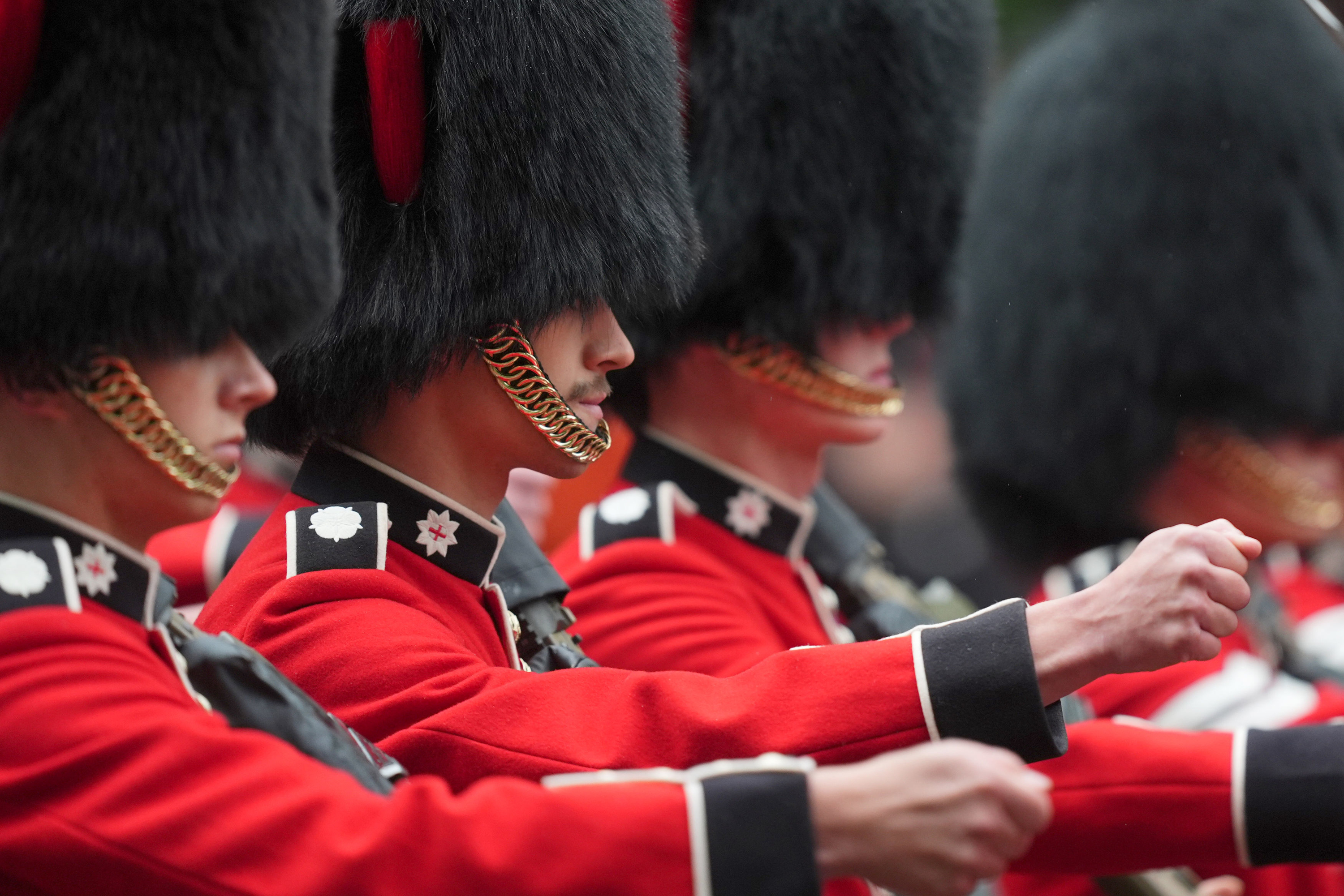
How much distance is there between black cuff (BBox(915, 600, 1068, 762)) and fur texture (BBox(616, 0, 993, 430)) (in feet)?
4.09

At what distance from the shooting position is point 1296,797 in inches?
84.0

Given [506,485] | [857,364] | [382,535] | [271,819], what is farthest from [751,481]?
[271,819]

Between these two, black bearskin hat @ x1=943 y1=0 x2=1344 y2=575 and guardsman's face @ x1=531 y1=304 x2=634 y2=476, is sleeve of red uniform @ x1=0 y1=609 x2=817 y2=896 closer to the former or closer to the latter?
guardsman's face @ x1=531 y1=304 x2=634 y2=476

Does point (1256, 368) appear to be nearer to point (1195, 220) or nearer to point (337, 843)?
point (1195, 220)

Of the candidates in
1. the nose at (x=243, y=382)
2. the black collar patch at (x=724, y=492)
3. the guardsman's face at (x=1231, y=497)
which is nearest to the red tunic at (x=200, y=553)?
the black collar patch at (x=724, y=492)

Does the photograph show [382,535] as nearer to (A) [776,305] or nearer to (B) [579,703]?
(B) [579,703]

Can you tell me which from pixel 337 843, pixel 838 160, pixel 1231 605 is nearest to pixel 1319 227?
pixel 838 160

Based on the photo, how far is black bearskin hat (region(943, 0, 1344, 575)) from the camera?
391cm

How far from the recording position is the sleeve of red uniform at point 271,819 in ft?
4.55

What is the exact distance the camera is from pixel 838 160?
310 cm

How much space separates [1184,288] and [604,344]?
219 centimetres

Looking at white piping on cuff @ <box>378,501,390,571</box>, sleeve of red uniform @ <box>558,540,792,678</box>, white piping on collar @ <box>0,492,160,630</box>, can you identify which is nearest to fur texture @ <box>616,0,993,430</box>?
sleeve of red uniform @ <box>558,540,792,678</box>

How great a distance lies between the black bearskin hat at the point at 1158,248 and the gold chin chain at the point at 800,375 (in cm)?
85

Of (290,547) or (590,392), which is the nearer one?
(290,547)
